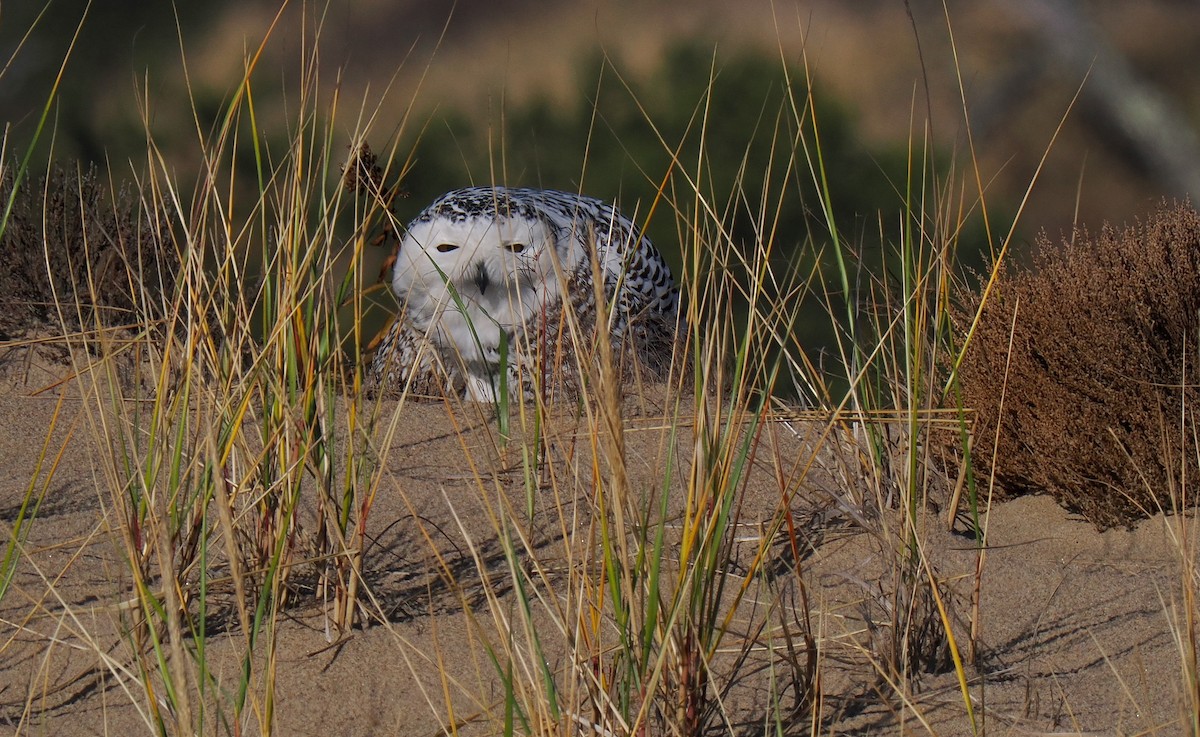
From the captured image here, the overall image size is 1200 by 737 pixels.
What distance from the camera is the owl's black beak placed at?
259 centimetres

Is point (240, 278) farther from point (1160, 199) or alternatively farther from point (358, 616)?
point (1160, 199)

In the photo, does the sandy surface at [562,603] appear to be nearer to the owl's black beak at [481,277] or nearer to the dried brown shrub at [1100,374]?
the dried brown shrub at [1100,374]

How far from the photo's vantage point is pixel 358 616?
135 cm

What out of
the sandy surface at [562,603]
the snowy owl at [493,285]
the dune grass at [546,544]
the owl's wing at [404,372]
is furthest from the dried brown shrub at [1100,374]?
the owl's wing at [404,372]

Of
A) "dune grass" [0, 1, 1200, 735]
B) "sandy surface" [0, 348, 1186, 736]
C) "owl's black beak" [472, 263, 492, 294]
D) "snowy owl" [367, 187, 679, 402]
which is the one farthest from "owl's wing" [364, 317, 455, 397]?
"dune grass" [0, 1, 1200, 735]

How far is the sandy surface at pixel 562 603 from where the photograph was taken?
3.67 feet

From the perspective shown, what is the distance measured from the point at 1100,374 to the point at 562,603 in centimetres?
92

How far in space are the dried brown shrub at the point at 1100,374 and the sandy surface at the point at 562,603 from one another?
2.9 inches

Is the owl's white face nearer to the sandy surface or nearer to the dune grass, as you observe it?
the sandy surface

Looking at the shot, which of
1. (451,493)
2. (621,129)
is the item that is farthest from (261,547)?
(621,129)

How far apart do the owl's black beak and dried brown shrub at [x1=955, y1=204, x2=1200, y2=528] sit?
105 centimetres

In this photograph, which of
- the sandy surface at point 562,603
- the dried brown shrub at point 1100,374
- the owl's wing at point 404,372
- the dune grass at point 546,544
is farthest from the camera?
the owl's wing at point 404,372

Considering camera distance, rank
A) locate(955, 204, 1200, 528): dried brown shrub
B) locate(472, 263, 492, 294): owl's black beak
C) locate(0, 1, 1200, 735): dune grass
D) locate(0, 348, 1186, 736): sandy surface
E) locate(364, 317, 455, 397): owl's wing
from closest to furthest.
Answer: locate(0, 1, 1200, 735): dune grass, locate(0, 348, 1186, 736): sandy surface, locate(955, 204, 1200, 528): dried brown shrub, locate(364, 317, 455, 397): owl's wing, locate(472, 263, 492, 294): owl's black beak

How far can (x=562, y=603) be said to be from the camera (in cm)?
137
